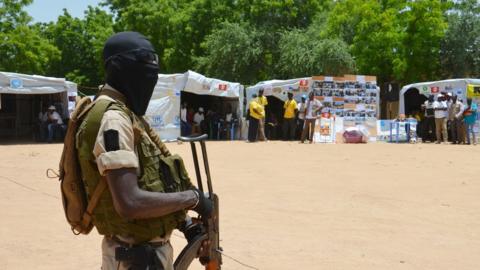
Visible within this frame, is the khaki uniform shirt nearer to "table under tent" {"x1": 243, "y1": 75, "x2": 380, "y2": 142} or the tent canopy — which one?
the tent canopy

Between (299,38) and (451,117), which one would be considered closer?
(451,117)

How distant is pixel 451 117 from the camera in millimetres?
19234

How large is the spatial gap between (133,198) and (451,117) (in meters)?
18.7

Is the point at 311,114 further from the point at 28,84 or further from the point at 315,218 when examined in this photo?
the point at 315,218

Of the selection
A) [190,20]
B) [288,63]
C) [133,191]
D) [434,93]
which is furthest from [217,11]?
[133,191]

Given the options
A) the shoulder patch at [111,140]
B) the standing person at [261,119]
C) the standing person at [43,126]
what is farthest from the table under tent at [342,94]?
the shoulder patch at [111,140]

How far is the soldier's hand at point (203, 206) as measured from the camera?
2.25 m

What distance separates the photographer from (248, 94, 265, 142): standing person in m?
20.2

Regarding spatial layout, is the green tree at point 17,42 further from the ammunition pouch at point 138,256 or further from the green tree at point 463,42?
the ammunition pouch at point 138,256

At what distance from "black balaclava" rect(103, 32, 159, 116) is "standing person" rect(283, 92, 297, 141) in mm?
18652

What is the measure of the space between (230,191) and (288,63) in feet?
71.8

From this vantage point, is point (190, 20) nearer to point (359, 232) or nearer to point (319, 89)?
point (319, 89)

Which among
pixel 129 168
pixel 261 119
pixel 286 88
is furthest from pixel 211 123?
pixel 129 168

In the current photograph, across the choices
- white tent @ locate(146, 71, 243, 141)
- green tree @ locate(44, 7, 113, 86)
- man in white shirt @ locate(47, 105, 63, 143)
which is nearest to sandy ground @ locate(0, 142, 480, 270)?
white tent @ locate(146, 71, 243, 141)
